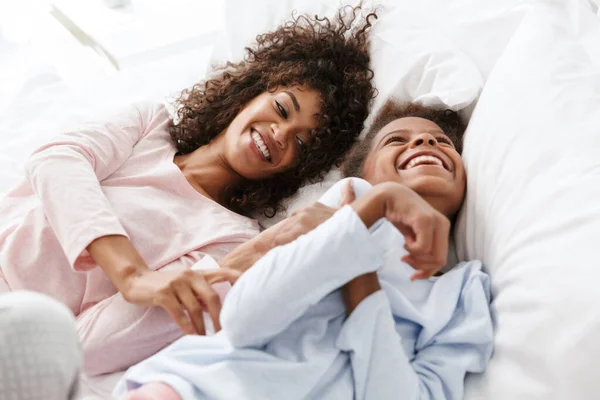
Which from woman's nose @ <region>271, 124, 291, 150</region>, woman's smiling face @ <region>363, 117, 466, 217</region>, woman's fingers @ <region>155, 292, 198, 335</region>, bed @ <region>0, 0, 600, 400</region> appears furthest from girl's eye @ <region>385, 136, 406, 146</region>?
woman's fingers @ <region>155, 292, 198, 335</region>

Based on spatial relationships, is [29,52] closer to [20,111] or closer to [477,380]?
[20,111]

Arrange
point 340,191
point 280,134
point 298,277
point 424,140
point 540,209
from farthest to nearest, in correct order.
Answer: point 280,134
point 424,140
point 340,191
point 540,209
point 298,277

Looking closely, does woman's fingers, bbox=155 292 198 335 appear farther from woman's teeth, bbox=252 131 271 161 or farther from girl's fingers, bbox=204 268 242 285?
woman's teeth, bbox=252 131 271 161

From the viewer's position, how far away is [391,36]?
4.92 ft

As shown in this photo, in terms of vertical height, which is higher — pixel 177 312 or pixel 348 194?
pixel 348 194

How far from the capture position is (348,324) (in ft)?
3.00

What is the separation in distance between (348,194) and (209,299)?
0.26m

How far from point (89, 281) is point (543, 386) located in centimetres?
77

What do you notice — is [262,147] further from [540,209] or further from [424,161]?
[540,209]

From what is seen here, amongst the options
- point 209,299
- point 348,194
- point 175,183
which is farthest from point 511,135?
point 175,183

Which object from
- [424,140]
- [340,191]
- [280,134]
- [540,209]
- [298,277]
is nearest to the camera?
[298,277]

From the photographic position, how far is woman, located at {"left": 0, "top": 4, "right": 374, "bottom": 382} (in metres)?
1.09

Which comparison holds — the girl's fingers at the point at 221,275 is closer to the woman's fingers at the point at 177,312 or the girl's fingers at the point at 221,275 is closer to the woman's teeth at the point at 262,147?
the woman's fingers at the point at 177,312

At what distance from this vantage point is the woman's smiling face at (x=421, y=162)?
109 centimetres
